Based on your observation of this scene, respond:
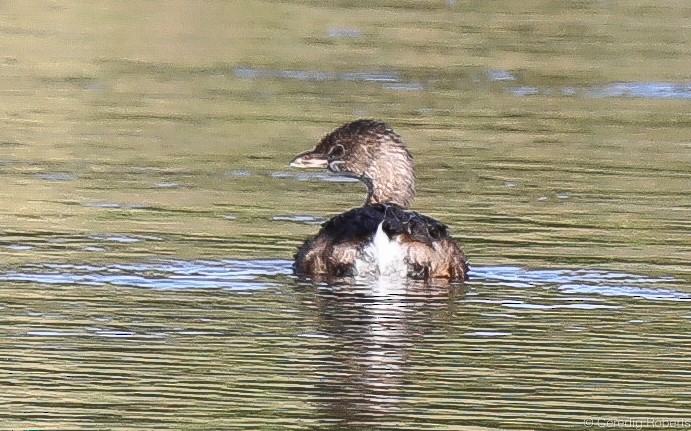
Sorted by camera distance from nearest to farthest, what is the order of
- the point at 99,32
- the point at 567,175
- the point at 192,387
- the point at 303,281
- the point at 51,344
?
the point at 192,387 < the point at 51,344 < the point at 303,281 < the point at 567,175 < the point at 99,32

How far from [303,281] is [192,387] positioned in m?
2.84

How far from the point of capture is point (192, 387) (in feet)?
27.3

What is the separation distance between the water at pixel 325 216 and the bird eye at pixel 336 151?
0.50 meters

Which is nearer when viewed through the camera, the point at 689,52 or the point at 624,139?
the point at 624,139

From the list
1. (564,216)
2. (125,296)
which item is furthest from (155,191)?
(125,296)

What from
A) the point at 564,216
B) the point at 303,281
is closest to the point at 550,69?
the point at 564,216

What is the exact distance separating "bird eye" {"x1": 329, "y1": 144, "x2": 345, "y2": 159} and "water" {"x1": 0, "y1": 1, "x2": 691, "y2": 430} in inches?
19.8

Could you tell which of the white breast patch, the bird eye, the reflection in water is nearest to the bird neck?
the bird eye

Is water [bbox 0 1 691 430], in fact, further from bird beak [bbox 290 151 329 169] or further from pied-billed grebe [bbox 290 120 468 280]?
bird beak [bbox 290 151 329 169]

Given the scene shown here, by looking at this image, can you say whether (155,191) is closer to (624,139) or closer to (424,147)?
(424,147)

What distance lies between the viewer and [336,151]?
12828 millimetres

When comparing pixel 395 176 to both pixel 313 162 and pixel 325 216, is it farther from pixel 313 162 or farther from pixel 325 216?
pixel 325 216

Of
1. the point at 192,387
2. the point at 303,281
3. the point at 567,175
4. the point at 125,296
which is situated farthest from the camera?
the point at 567,175

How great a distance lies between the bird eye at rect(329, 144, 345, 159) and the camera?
12.8 meters
